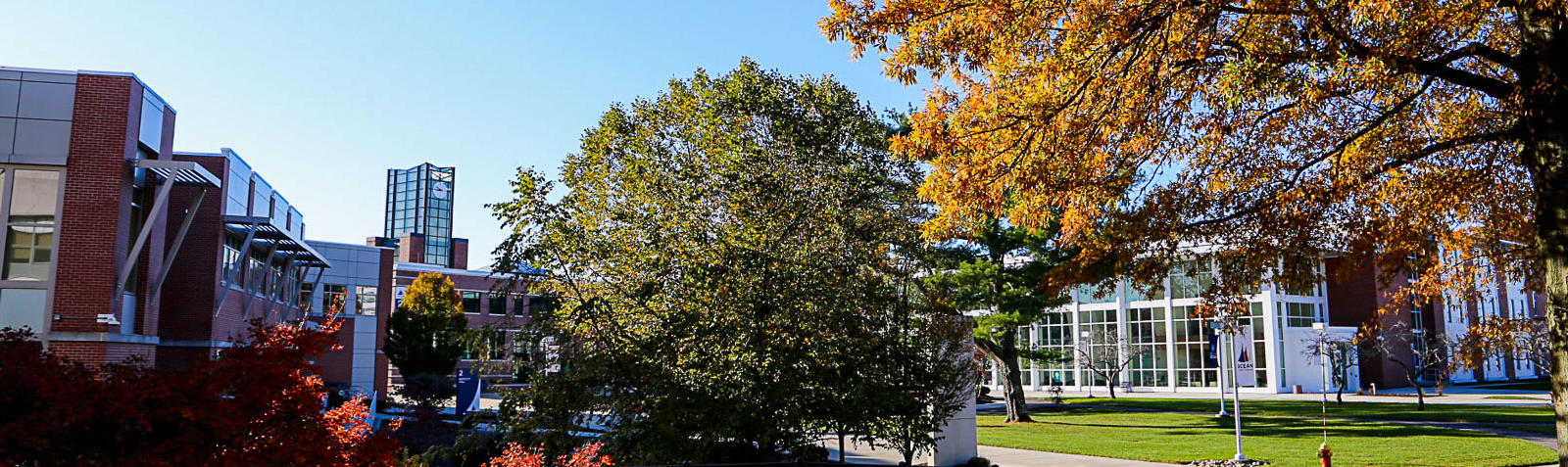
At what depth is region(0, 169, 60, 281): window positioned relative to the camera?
77.4 feet

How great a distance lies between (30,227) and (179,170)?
367 centimetres

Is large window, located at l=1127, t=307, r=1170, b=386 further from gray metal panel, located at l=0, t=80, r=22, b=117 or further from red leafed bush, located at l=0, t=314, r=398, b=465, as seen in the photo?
red leafed bush, located at l=0, t=314, r=398, b=465

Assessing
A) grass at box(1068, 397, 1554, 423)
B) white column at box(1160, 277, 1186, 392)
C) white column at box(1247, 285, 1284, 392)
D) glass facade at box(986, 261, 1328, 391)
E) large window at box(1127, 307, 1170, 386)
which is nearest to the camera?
grass at box(1068, 397, 1554, 423)

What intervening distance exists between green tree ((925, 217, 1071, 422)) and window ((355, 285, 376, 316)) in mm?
40164

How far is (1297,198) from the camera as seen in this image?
36.5ft

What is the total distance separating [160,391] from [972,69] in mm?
7665

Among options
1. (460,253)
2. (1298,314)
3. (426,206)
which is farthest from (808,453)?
(426,206)

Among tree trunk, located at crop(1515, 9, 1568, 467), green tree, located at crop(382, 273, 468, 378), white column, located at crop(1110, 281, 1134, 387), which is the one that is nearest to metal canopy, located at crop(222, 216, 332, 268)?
green tree, located at crop(382, 273, 468, 378)

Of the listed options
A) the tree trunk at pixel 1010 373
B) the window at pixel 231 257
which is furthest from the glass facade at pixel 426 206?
the tree trunk at pixel 1010 373

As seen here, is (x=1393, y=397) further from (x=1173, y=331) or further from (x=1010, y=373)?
(x=1010, y=373)

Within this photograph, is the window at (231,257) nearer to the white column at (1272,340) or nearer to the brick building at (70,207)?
the brick building at (70,207)

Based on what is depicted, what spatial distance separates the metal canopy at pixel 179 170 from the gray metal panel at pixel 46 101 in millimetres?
1814

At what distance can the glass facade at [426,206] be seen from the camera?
164500 mm

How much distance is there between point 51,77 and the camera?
24.0m
